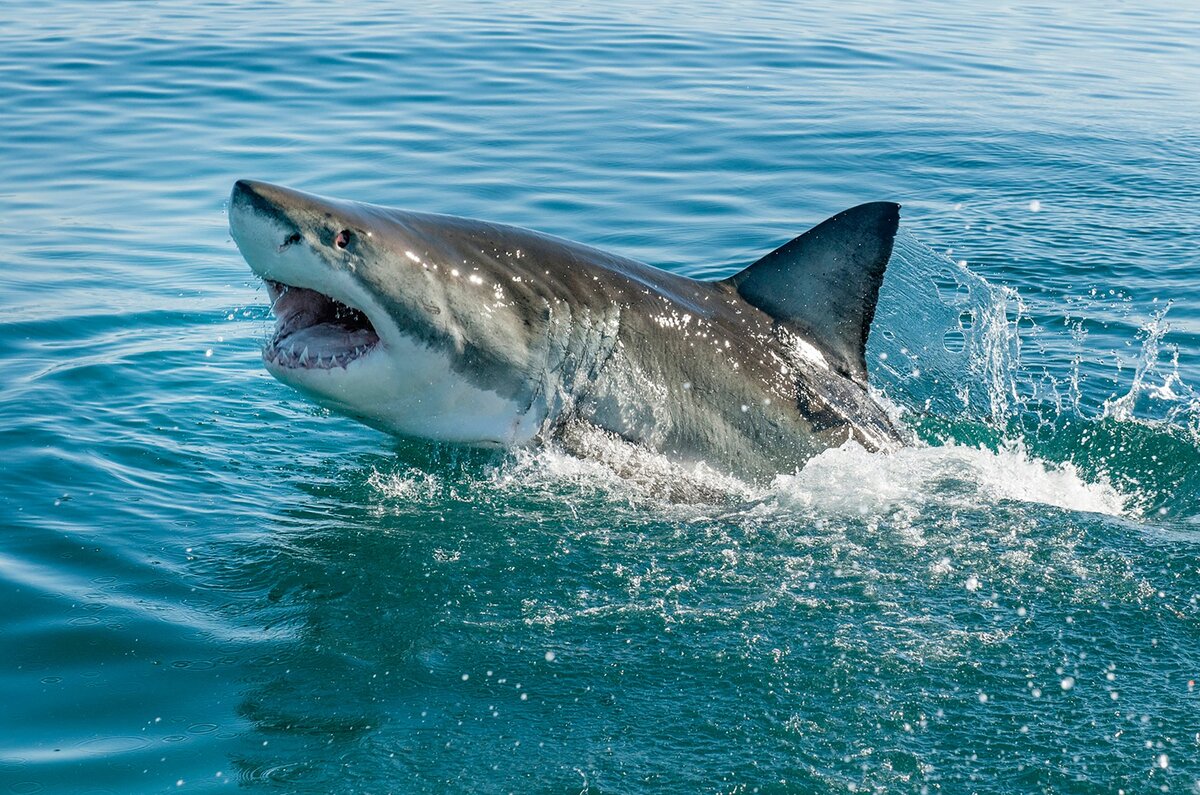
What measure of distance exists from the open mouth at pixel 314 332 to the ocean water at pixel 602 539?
0.82 m

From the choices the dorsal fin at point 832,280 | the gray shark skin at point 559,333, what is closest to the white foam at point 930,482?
the gray shark skin at point 559,333

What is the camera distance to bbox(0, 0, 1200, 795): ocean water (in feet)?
13.2

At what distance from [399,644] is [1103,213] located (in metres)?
9.26

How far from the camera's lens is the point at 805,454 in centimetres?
593

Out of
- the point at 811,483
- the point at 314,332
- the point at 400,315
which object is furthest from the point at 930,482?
the point at 314,332

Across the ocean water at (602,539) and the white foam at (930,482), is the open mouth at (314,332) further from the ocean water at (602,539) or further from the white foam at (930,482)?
the white foam at (930,482)

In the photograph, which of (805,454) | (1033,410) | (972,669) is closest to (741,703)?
(972,669)

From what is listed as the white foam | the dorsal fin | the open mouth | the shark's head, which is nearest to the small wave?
the white foam

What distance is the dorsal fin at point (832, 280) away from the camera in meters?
5.97

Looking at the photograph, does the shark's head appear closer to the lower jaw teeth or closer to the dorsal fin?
the lower jaw teeth

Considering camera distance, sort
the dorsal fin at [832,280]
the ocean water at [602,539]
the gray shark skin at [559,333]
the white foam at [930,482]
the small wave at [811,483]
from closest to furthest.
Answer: the ocean water at [602,539]
the gray shark skin at [559,333]
the small wave at [811,483]
the white foam at [930,482]
the dorsal fin at [832,280]

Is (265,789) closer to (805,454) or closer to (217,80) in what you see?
(805,454)

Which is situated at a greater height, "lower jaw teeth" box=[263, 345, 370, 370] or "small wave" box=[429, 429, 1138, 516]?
"lower jaw teeth" box=[263, 345, 370, 370]

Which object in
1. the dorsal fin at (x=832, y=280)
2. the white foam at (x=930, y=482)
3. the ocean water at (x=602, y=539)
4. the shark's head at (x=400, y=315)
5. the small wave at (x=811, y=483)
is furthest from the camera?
the dorsal fin at (x=832, y=280)
